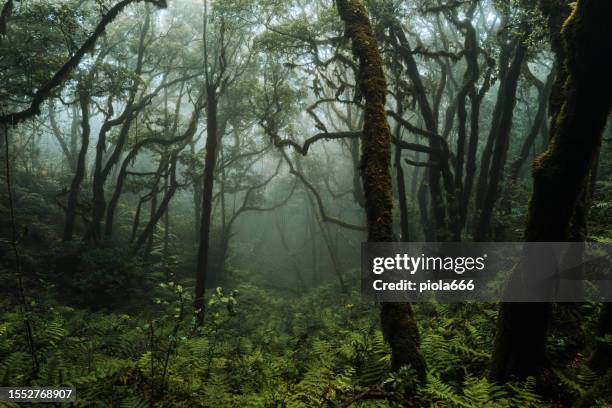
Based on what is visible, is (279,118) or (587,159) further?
(279,118)

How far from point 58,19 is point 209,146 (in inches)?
277

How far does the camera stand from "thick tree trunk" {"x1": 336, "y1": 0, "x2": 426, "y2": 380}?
407 centimetres

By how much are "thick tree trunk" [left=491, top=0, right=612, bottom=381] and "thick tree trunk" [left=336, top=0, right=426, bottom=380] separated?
112 cm

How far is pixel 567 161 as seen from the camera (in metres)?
3.63

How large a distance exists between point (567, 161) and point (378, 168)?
1918 mm

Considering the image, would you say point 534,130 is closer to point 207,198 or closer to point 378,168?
point 207,198

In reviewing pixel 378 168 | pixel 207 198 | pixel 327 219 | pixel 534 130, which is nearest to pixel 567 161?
pixel 378 168

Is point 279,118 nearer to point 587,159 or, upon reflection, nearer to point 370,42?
point 370,42

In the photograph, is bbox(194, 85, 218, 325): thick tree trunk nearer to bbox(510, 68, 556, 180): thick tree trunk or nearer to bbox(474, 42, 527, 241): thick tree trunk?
bbox(474, 42, 527, 241): thick tree trunk

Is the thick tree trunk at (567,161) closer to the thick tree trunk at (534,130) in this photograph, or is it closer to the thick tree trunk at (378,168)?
the thick tree trunk at (378,168)

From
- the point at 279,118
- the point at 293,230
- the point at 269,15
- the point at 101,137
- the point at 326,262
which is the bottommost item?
the point at 326,262

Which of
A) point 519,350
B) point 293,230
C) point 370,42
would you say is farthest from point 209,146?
point 293,230

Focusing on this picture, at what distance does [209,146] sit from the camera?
10.8 metres

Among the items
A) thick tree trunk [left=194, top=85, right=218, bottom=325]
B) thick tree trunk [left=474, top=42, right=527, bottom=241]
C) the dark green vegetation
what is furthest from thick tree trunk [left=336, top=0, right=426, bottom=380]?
thick tree trunk [left=474, top=42, right=527, bottom=241]
